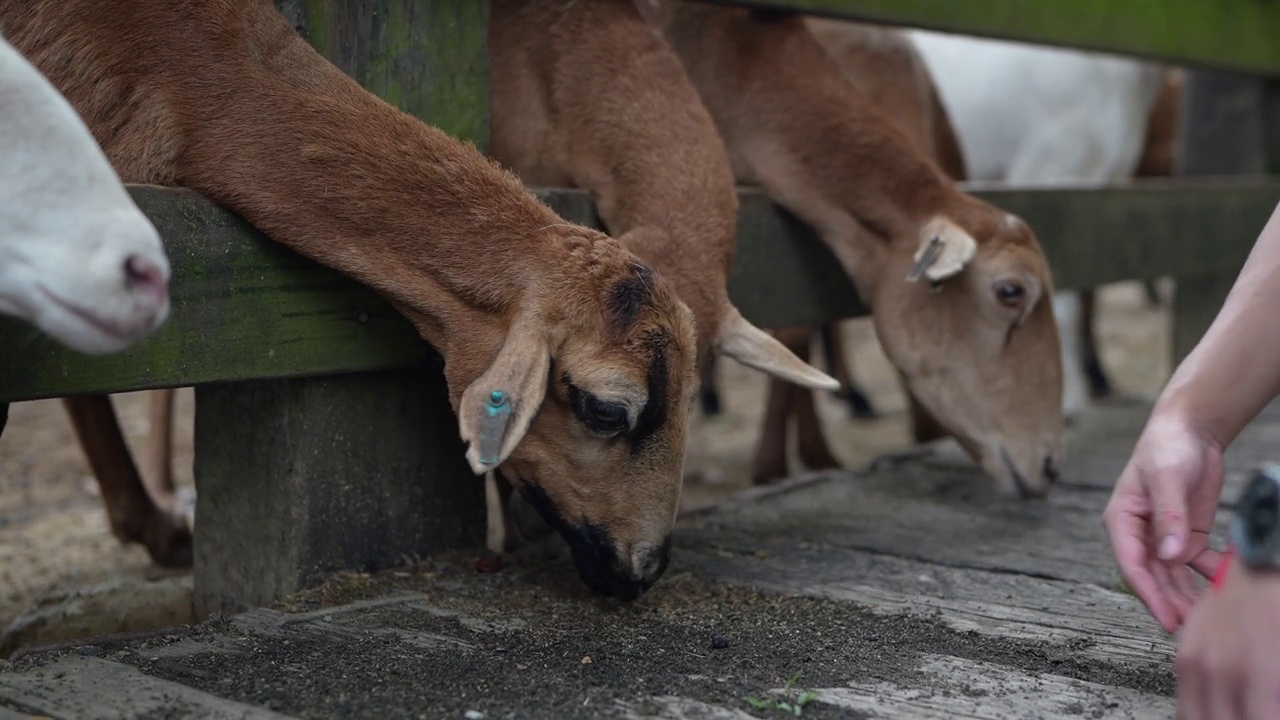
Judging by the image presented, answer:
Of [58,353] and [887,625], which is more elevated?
[58,353]

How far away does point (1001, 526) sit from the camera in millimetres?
4059

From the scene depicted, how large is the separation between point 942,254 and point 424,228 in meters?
1.91

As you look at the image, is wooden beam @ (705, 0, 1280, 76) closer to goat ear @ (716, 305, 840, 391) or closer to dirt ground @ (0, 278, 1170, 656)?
goat ear @ (716, 305, 840, 391)

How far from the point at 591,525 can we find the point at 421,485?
1.58ft

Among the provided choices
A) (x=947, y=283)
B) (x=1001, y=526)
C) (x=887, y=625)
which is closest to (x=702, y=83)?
(x=947, y=283)

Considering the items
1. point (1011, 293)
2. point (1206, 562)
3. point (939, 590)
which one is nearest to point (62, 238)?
point (1206, 562)

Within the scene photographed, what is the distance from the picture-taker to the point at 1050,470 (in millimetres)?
4637

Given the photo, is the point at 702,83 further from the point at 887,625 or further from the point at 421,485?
the point at 887,625

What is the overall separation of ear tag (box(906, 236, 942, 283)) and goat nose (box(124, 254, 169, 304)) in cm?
262

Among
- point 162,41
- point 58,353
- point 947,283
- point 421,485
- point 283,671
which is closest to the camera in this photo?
point 283,671

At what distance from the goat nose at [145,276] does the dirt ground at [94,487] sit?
174cm

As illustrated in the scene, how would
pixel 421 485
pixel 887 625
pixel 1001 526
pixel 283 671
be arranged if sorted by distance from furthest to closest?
pixel 1001 526, pixel 421 485, pixel 887 625, pixel 283 671

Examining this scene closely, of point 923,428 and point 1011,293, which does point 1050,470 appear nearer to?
point 1011,293

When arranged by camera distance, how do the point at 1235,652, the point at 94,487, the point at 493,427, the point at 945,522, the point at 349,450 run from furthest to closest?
the point at 94,487 < the point at 945,522 < the point at 349,450 < the point at 493,427 < the point at 1235,652
